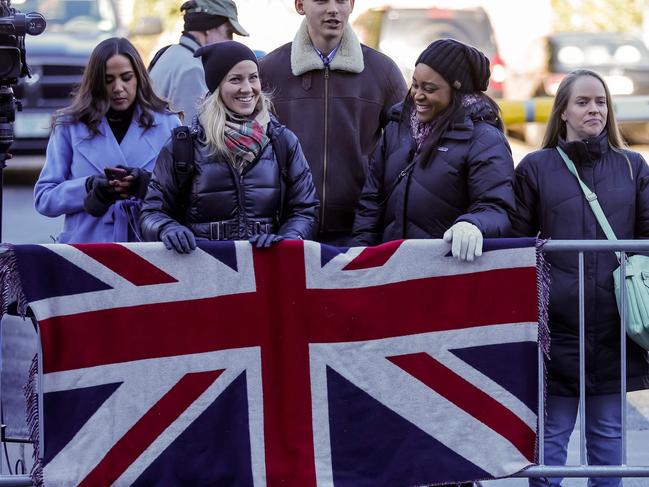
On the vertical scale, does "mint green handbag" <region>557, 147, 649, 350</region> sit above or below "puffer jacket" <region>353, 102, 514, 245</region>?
below

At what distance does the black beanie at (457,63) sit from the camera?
5441 millimetres

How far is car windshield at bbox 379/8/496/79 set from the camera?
18.2 metres

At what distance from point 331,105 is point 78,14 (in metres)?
11.5

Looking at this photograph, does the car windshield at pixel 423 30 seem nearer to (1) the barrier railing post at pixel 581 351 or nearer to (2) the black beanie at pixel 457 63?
(2) the black beanie at pixel 457 63

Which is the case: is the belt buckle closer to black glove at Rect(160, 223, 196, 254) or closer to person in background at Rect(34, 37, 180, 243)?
black glove at Rect(160, 223, 196, 254)

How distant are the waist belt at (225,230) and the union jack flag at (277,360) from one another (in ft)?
1.23

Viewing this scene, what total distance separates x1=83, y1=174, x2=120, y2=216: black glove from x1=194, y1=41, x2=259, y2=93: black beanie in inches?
24.3

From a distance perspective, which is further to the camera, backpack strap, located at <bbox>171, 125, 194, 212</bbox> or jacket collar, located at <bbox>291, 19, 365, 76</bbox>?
jacket collar, located at <bbox>291, 19, 365, 76</bbox>

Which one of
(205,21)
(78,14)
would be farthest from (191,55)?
(78,14)

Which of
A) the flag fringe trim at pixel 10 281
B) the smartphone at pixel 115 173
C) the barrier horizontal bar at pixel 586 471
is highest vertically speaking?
the smartphone at pixel 115 173

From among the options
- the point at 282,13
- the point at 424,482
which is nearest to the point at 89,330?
the point at 424,482

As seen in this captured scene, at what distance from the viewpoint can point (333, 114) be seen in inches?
247

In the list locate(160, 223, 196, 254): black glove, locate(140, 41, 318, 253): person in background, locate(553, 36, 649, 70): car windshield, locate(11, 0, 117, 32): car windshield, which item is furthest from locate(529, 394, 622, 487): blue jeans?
locate(553, 36, 649, 70): car windshield

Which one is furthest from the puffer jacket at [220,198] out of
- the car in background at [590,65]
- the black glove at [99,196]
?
the car in background at [590,65]
